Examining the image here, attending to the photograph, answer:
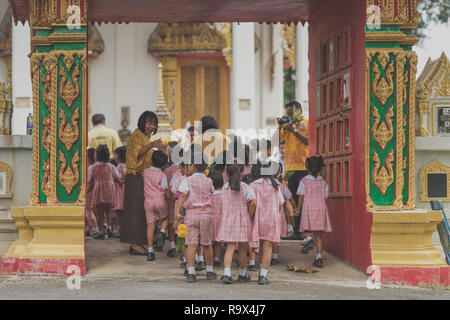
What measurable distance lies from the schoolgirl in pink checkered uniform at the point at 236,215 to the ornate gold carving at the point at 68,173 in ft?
5.48

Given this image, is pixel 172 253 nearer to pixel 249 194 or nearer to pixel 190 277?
pixel 190 277

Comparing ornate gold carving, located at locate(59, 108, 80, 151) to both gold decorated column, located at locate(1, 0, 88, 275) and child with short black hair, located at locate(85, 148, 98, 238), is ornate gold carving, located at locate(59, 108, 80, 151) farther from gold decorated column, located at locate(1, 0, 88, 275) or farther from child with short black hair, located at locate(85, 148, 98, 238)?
child with short black hair, located at locate(85, 148, 98, 238)

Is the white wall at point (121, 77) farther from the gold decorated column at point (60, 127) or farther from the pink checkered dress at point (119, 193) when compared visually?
the gold decorated column at point (60, 127)

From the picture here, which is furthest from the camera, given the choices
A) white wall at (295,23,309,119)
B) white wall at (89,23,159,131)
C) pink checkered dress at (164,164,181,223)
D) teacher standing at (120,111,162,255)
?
white wall at (295,23,309,119)

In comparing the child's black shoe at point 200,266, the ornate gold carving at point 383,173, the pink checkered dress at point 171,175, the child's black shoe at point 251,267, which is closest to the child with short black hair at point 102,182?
the pink checkered dress at point 171,175

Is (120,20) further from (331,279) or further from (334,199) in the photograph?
(331,279)

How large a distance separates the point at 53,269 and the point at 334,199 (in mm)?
3661

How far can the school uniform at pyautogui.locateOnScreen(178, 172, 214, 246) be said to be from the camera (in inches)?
380

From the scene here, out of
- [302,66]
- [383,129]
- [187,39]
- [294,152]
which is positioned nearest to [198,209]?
[383,129]

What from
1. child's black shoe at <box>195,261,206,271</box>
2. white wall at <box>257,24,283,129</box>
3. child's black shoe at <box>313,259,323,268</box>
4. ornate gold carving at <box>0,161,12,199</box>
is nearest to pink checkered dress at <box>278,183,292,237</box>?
child's black shoe at <box>313,259,323,268</box>

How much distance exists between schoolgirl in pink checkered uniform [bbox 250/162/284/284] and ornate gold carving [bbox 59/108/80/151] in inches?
80.2

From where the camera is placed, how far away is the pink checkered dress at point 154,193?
36.3 feet

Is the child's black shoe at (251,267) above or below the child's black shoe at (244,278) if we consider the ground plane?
above

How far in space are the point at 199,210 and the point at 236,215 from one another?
1.36 ft
